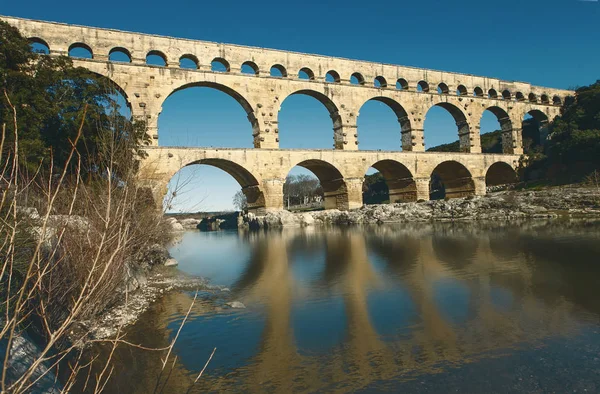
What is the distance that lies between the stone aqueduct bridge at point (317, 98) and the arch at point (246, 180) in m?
0.10

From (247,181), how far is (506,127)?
996 inches

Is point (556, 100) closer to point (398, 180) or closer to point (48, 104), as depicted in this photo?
point (398, 180)

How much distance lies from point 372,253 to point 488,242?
4232 mm

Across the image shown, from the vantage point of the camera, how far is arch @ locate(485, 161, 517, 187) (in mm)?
37062

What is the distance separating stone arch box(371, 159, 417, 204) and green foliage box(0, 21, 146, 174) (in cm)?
2108

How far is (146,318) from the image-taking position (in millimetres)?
7230

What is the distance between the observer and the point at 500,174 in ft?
127

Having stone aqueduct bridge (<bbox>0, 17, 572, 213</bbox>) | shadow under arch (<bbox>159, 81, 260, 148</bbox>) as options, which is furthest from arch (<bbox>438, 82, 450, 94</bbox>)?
shadow under arch (<bbox>159, 81, 260, 148</bbox>)

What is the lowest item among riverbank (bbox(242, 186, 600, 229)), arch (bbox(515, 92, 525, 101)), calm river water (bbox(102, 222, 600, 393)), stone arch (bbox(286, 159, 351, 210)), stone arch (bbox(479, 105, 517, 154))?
calm river water (bbox(102, 222, 600, 393))

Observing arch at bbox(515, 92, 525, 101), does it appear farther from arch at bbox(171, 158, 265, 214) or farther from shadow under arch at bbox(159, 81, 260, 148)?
arch at bbox(171, 158, 265, 214)

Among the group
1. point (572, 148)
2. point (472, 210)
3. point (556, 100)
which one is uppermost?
point (556, 100)

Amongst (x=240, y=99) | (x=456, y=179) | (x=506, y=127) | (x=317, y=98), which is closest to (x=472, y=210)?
(x=456, y=179)

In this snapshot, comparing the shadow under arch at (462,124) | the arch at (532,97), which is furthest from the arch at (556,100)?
the shadow under arch at (462,124)

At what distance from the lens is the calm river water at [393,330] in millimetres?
4371
